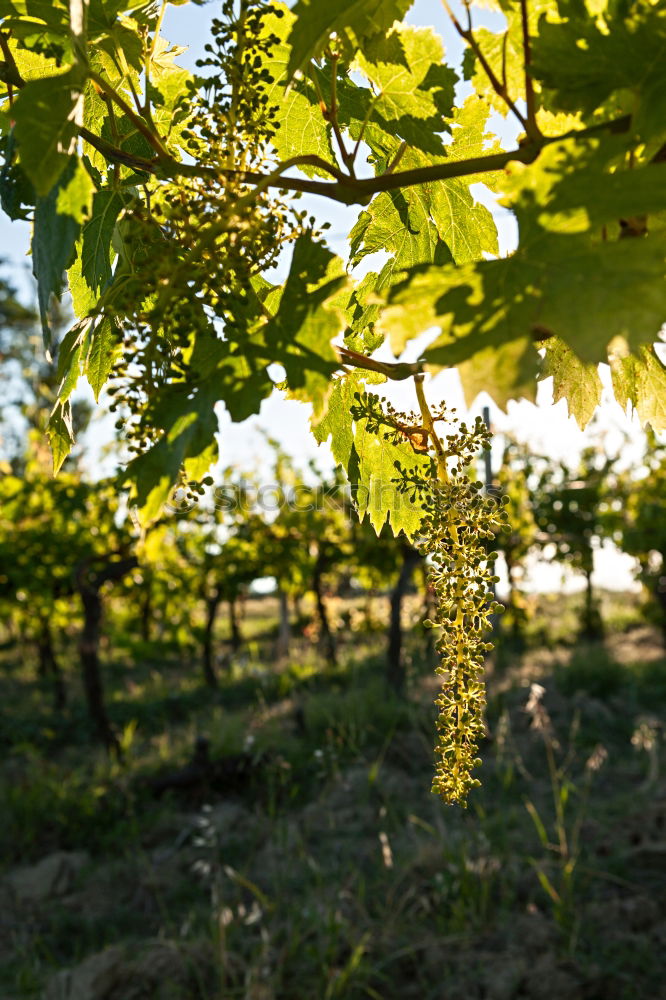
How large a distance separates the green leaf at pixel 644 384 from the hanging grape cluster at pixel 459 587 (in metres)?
0.22

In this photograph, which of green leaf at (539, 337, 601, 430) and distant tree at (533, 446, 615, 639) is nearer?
green leaf at (539, 337, 601, 430)

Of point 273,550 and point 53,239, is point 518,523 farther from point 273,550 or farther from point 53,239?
point 53,239

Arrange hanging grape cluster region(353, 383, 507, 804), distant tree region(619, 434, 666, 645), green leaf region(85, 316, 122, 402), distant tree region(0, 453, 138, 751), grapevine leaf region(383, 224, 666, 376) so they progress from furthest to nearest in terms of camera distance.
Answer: distant tree region(619, 434, 666, 645)
distant tree region(0, 453, 138, 751)
green leaf region(85, 316, 122, 402)
hanging grape cluster region(353, 383, 507, 804)
grapevine leaf region(383, 224, 666, 376)

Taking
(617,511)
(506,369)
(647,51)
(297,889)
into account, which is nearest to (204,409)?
(506,369)

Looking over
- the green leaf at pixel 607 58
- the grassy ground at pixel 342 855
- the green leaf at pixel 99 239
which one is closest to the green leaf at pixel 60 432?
the green leaf at pixel 99 239

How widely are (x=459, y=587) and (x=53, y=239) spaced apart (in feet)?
1.97

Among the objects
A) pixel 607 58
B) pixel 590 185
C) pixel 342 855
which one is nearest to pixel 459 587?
pixel 590 185

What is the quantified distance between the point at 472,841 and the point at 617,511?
9765 millimetres

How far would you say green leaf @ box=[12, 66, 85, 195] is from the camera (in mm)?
872

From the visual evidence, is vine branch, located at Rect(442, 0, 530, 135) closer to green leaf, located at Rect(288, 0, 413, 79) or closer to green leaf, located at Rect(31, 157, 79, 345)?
green leaf, located at Rect(288, 0, 413, 79)

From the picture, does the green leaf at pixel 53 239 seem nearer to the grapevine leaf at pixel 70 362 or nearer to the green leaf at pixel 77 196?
the green leaf at pixel 77 196

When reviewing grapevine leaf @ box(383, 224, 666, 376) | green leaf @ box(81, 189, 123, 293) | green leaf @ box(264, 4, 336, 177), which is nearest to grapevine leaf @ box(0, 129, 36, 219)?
green leaf @ box(81, 189, 123, 293)

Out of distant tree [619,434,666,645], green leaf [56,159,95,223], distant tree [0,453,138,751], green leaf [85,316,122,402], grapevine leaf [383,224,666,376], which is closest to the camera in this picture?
grapevine leaf [383,224,666,376]

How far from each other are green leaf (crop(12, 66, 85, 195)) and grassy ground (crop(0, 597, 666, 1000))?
2.40 metres
